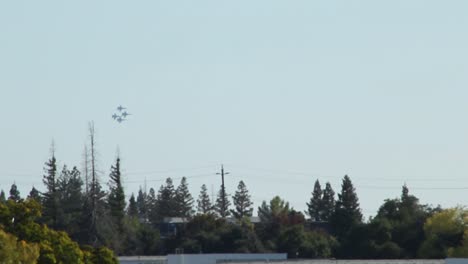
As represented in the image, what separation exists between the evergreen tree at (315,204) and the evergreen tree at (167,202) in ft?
59.5

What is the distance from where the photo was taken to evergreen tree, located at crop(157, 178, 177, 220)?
18475 cm

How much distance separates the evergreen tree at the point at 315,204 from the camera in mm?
180125

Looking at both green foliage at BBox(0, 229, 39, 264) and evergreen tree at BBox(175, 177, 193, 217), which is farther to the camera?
evergreen tree at BBox(175, 177, 193, 217)

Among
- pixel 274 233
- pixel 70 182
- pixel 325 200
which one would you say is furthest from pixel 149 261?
pixel 325 200

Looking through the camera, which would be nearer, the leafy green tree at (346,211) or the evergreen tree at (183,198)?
the leafy green tree at (346,211)

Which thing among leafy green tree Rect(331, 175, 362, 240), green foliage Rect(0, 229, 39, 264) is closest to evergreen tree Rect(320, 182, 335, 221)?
leafy green tree Rect(331, 175, 362, 240)

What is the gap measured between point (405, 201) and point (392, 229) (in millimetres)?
8757

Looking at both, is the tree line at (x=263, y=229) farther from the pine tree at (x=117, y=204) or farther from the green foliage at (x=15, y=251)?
the green foliage at (x=15, y=251)

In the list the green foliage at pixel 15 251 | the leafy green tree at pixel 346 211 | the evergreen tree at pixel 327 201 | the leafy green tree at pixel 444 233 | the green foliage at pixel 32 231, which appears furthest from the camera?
the evergreen tree at pixel 327 201

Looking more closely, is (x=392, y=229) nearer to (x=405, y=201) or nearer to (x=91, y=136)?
(x=405, y=201)

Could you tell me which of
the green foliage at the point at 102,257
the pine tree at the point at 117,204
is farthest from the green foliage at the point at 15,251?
the pine tree at the point at 117,204

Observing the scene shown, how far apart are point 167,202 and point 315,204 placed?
65.8 feet

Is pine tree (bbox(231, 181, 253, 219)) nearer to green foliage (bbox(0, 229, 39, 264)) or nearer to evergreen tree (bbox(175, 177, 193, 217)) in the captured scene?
evergreen tree (bbox(175, 177, 193, 217))

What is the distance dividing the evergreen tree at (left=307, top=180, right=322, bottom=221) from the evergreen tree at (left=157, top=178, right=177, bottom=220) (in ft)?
59.5
